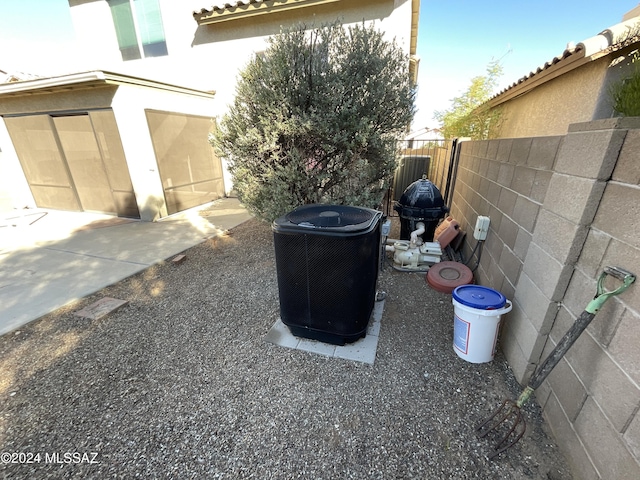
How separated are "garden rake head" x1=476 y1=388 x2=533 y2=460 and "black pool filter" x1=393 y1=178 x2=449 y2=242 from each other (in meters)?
2.54

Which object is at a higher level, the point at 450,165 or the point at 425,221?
the point at 450,165

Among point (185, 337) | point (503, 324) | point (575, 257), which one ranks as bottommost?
point (185, 337)

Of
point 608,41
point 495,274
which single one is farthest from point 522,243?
point 608,41

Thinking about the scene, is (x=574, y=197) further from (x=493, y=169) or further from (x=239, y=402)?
(x=239, y=402)

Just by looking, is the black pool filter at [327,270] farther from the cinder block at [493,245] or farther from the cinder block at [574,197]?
the cinder block at [493,245]

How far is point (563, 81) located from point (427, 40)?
4.47 metres

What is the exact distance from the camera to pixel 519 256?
7.09 ft

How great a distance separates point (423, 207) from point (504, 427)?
8.92 feet

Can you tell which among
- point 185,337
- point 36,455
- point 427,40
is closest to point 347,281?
point 185,337

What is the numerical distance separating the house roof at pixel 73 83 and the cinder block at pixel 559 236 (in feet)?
20.8

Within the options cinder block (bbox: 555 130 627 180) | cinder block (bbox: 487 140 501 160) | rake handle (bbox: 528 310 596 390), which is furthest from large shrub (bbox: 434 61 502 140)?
rake handle (bbox: 528 310 596 390)

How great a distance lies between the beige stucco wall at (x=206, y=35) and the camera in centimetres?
549

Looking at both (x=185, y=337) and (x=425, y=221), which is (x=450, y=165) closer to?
(x=425, y=221)

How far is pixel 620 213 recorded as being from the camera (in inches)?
49.0
